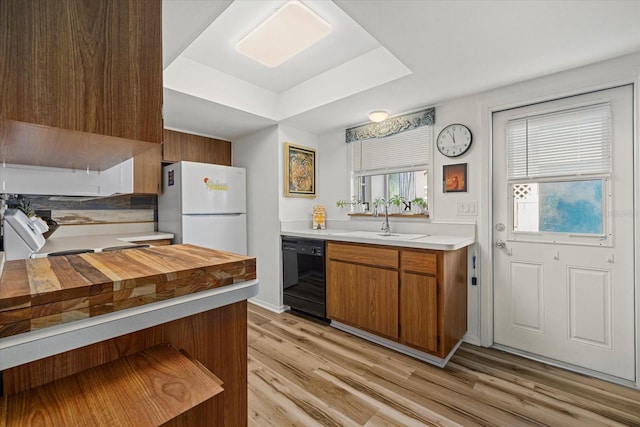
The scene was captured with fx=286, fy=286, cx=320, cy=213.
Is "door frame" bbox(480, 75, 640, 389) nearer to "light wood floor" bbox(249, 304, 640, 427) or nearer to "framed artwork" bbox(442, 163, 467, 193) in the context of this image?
"light wood floor" bbox(249, 304, 640, 427)

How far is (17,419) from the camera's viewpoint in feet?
1.77

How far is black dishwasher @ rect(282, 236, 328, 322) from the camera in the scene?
9.58 ft

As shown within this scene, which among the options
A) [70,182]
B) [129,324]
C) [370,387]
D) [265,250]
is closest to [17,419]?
[129,324]

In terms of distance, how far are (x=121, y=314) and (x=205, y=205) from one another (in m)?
2.63

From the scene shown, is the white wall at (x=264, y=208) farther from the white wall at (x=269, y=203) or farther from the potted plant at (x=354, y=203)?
the potted plant at (x=354, y=203)

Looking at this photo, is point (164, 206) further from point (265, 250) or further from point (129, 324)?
point (129, 324)

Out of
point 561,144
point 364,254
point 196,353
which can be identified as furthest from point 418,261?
point 196,353

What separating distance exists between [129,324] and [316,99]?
2465mm

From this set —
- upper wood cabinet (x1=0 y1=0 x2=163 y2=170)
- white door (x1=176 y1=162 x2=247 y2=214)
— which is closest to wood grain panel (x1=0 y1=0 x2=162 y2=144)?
upper wood cabinet (x1=0 y1=0 x2=163 y2=170)

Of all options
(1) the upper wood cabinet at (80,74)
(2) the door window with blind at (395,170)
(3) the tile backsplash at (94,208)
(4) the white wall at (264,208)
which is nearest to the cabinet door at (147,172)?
(3) the tile backsplash at (94,208)

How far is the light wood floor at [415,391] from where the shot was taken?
1.61m

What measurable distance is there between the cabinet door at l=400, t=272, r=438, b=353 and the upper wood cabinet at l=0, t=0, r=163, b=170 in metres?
1.98

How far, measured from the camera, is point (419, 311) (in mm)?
2211

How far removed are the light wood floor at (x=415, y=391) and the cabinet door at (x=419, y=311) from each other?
170 mm
